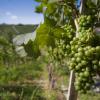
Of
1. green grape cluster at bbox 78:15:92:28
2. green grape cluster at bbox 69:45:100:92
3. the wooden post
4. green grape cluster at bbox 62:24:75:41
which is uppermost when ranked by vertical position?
green grape cluster at bbox 78:15:92:28

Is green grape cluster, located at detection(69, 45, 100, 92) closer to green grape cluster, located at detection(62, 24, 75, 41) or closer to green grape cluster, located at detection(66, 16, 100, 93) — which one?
green grape cluster, located at detection(66, 16, 100, 93)

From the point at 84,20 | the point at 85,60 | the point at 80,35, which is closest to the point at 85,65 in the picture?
the point at 85,60

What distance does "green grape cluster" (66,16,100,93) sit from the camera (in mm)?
1151

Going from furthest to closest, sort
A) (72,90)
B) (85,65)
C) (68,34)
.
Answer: (68,34) < (72,90) < (85,65)

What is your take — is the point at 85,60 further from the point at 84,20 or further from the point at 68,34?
the point at 68,34

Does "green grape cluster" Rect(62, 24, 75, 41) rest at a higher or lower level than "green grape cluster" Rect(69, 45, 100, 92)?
higher

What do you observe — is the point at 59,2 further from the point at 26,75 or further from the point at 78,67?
the point at 26,75

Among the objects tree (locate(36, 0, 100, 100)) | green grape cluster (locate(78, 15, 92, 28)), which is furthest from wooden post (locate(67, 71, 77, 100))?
green grape cluster (locate(78, 15, 92, 28))

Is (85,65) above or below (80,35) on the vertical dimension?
below

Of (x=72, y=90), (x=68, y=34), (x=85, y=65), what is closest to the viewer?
(x=85, y=65)

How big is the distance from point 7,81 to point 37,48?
568 inches

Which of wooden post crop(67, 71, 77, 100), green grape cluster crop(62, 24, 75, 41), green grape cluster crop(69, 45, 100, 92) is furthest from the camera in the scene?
green grape cluster crop(62, 24, 75, 41)

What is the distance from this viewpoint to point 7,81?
15.8 meters

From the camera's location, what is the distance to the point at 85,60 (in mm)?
1183
